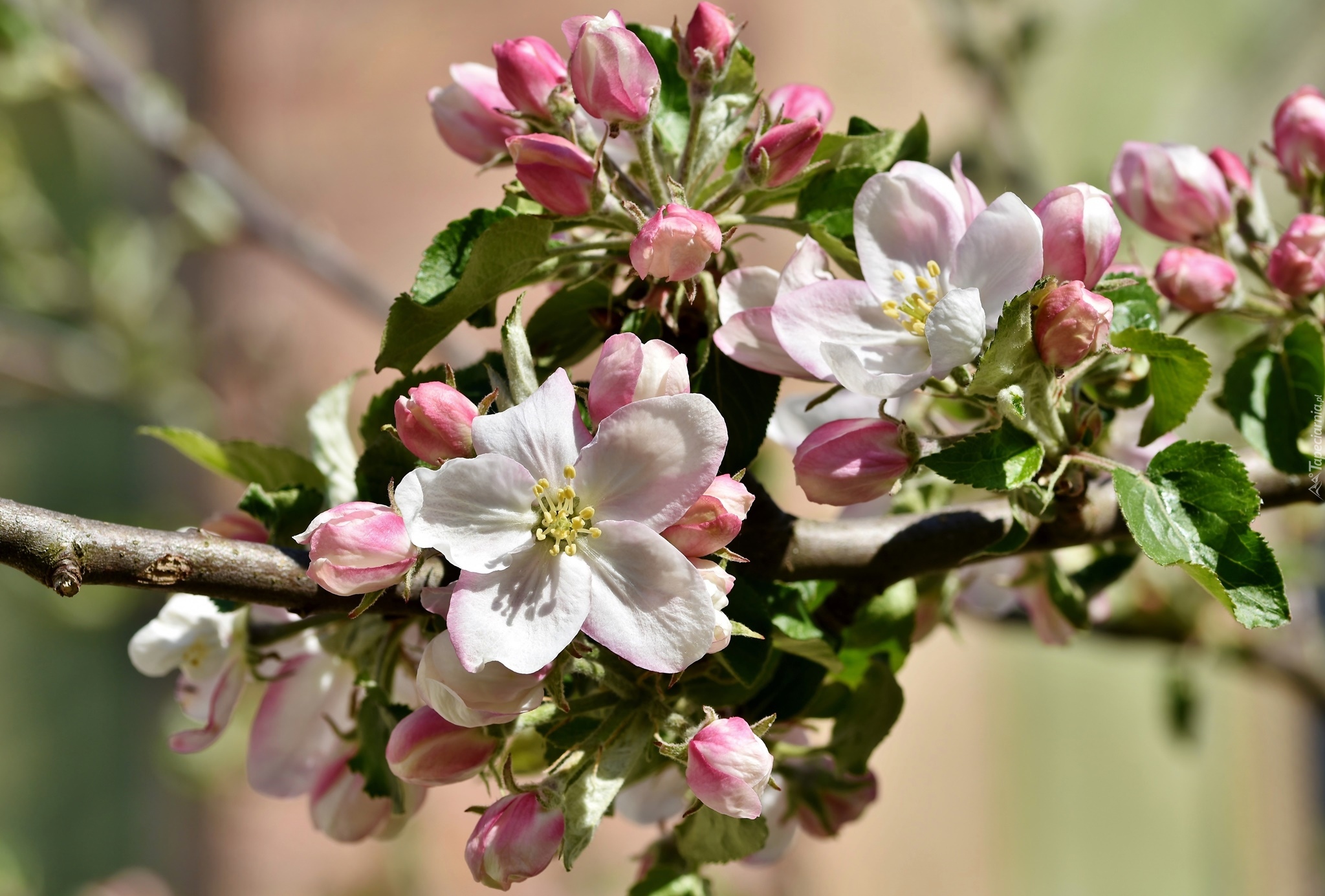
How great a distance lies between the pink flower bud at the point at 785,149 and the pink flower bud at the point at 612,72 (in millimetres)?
51

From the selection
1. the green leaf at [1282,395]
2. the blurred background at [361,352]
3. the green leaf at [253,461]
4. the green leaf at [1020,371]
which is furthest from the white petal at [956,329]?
the blurred background at [361,352]

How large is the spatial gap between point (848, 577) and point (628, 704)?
12 cm

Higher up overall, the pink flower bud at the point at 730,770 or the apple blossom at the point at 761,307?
the apple blossom at the point at 761,307

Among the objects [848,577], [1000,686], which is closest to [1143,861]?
[1000,686]

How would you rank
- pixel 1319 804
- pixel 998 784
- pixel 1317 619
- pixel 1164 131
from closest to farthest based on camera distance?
pixel 1317 619, pixel 998 784, pixel 1164 131, pixel 1319 804

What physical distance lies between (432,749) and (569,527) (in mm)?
124

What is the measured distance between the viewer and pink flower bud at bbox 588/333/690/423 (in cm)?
40

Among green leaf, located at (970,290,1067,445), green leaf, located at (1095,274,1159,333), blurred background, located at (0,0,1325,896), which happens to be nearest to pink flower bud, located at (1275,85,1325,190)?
green leaf, located at (1095,274,1159,333)

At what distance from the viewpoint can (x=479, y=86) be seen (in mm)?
532

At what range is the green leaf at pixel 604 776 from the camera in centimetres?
43

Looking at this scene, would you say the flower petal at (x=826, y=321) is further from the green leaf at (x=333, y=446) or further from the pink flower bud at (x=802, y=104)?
the green leaf at (x=333, y=446)

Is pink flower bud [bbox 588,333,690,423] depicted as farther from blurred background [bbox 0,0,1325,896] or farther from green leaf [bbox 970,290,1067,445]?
blurred background [bbox 0,0,1325,896]

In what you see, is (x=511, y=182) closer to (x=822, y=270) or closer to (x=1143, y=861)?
(x=822, y=270)

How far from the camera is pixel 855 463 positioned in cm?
45
